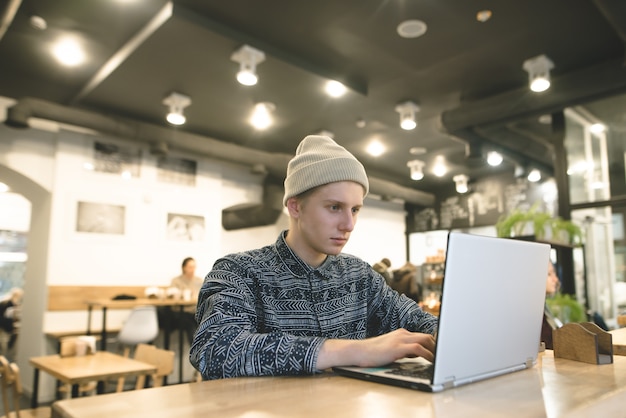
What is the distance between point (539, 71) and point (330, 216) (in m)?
3.79

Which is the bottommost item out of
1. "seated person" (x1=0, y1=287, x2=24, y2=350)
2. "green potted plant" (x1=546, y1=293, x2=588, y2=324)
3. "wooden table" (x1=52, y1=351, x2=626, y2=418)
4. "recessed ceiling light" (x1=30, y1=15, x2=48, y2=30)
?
"seated person" (x1=0, y1=287, x2=24, y2=350)

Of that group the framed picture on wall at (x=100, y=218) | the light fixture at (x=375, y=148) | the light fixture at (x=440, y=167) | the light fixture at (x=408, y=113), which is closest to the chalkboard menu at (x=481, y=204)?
the light fixture at (x=440, y=167)

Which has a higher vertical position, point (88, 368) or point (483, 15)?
point (483, 15)

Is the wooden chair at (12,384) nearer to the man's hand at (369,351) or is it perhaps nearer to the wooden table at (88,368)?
the wooden table at (88,368)

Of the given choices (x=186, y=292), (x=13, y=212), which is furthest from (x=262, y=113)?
(x=13, y=212)

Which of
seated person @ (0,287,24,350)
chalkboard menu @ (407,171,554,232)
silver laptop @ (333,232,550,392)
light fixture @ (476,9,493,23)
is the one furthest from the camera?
seated person @ (0,287,24,350)

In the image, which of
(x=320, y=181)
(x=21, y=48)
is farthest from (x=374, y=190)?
(x=320, y=181)

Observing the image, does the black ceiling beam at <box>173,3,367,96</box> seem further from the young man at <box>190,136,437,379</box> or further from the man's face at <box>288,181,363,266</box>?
the man's face at <box>288,181,363,266</box>

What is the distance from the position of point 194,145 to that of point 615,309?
522cm

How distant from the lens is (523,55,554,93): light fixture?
13.7ft

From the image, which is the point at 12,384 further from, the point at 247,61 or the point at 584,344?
the point at 584,344

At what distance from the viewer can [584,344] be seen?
48.5 inches

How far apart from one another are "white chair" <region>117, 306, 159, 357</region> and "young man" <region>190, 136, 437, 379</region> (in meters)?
4.46

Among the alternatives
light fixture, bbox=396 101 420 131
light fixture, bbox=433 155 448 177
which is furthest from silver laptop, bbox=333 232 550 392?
light fixture, bbox=433 155 448 177
